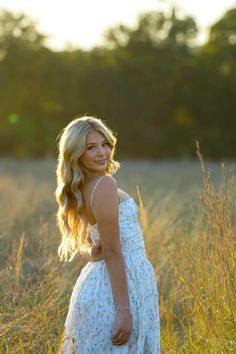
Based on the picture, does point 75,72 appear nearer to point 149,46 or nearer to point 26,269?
point 149,46

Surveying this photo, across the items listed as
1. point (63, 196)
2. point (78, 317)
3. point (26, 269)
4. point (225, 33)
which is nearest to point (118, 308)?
point (78, 317)

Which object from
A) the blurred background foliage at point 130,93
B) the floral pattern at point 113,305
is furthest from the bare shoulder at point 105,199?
the blurred background foliage at point 130,93

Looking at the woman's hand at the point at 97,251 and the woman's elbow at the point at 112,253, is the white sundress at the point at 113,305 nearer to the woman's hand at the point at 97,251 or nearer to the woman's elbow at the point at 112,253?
the woman's hand at the point at 97,251

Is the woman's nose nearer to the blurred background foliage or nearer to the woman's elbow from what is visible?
the woman's elbow

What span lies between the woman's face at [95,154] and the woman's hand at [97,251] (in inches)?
13.8

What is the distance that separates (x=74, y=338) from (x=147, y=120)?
26552 mm

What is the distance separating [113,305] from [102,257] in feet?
0.75

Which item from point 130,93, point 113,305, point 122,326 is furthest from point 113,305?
point 130,93

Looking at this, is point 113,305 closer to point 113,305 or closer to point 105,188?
point 113,305

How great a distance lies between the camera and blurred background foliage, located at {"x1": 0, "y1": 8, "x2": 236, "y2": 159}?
95.8 ft

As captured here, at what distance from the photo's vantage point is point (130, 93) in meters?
29.5

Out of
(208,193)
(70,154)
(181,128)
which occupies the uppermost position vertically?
(70,154)

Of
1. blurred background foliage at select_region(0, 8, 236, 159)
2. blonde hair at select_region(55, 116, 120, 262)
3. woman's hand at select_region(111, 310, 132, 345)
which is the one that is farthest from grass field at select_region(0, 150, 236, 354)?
blurred background foliage at select_region(0, 8, 236, 159)

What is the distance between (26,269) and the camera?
5.13 m
